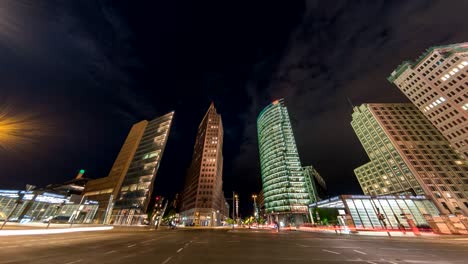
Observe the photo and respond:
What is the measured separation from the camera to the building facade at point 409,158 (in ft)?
215

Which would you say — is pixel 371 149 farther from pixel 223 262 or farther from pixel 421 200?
pixel 223 262

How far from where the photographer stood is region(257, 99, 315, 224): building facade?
311 feet

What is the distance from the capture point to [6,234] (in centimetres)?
1894

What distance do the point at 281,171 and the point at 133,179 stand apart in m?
79.2

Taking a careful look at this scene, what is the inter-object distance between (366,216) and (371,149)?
186 ft

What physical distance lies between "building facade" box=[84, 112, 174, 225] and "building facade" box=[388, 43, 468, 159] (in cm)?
12117

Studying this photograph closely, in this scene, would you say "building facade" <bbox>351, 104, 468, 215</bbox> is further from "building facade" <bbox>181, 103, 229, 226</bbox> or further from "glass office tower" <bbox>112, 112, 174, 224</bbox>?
"glass office tower" <bbox>112, 112, 174, 224</bbox>

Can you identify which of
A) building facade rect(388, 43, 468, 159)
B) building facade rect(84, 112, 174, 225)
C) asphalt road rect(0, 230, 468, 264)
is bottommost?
asphalt road rect(0, 230, 468, 264)

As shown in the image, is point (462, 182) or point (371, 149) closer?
point (462, 182)

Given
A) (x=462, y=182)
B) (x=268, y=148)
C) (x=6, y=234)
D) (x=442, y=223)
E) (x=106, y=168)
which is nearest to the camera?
(x=6, y=234)

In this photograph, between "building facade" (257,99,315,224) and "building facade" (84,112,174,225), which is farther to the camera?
"building facade" (257,99,315,224)

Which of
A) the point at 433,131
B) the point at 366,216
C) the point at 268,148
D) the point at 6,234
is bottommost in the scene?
the point at 6,234

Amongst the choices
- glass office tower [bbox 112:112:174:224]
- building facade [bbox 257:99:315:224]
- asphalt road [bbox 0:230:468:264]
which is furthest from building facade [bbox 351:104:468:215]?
glass office tower [bbox 112:112:174:224]

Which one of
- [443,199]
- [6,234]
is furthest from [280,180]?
[6,234]
